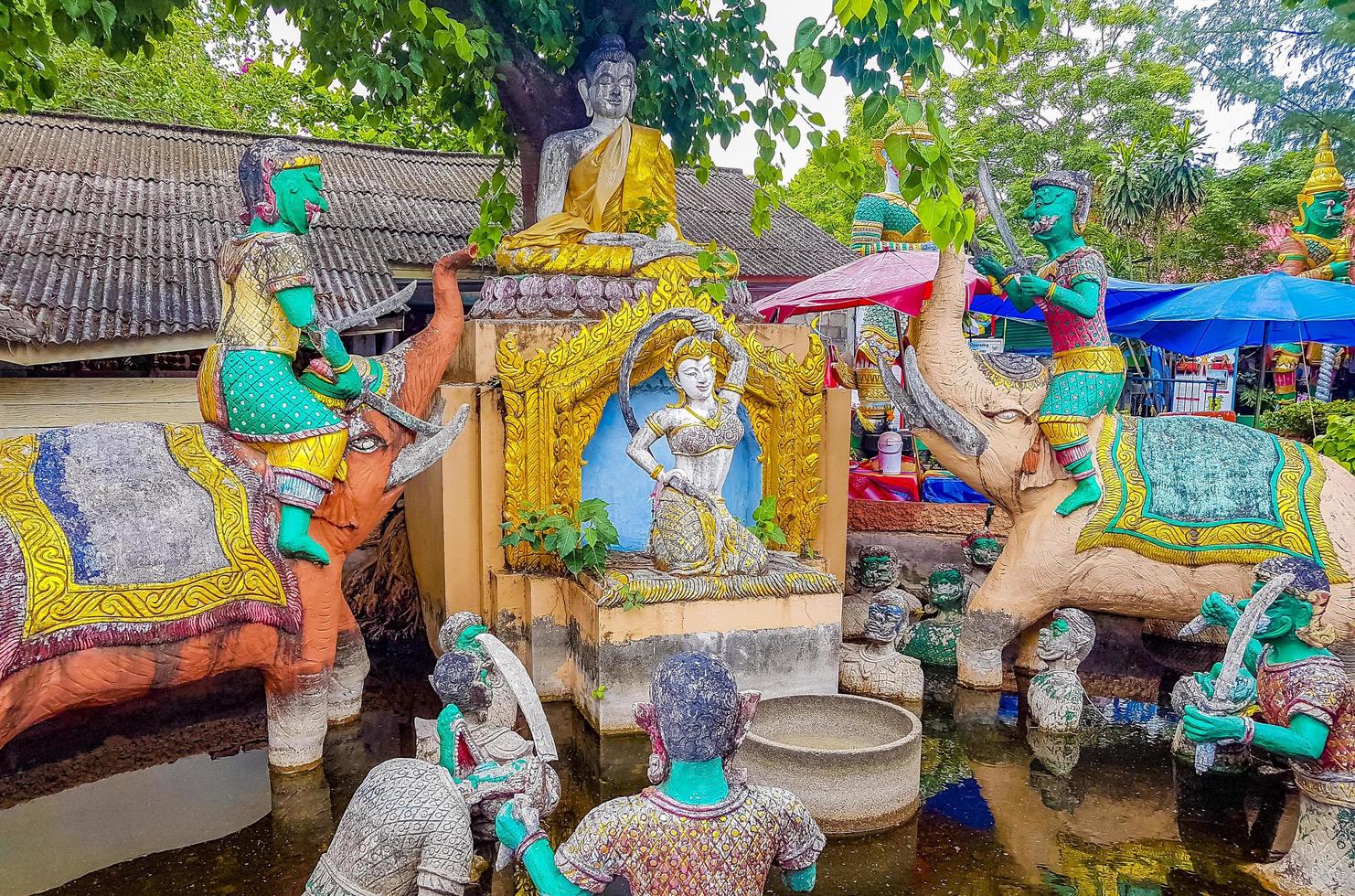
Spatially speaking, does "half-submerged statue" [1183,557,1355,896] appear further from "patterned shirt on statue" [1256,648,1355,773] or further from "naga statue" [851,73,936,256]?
"naga statue" [851,73,936,256]

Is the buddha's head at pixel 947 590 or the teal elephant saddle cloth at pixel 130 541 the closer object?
the teal elephant saddle cloth at pixel 130 541

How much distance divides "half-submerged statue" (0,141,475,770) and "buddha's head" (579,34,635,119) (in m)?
2.70

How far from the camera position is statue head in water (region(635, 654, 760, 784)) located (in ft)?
8.69

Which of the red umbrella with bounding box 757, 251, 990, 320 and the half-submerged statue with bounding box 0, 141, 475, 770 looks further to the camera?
the red umbrella with bounding box 757, 251, 990, 320

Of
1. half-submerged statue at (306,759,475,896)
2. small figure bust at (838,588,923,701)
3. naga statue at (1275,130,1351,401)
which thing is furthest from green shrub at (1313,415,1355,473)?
half-submerged statue at (306,759,475,896)

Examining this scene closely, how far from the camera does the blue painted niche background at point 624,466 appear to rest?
21.8ft

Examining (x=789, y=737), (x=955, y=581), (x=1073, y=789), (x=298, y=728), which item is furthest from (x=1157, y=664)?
(x=298, y=728)

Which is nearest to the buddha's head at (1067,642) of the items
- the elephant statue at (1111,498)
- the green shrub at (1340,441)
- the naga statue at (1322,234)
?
the elephant statue at (1111,498)

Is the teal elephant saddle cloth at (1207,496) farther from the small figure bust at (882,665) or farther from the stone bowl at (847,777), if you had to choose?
the stone bowl at (847,777)

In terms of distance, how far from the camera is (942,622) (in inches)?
278

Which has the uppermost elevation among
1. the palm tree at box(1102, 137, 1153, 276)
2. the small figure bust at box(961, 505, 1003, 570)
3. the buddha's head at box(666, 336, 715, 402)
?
the palm tree at box(1102, 137, 1153, 276)

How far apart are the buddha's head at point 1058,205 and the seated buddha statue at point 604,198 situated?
211 centimetres

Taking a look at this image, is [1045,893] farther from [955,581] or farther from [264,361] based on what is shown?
[264,361]

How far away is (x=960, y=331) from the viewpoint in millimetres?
6441
